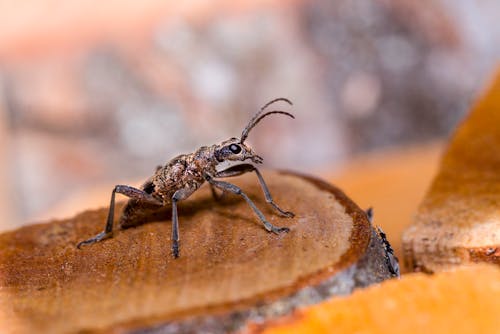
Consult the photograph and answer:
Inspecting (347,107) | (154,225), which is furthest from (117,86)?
(154,225)

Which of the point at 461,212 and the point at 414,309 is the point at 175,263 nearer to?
the point at 414,309

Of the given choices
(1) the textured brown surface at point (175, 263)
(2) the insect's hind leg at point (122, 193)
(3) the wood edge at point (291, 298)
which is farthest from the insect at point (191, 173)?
(3) the wood edge at point (291, 298)

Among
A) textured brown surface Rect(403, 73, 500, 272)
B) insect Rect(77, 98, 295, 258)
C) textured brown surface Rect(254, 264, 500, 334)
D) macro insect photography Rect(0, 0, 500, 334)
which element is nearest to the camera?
textured brown surface Rect(254, 264, 500, 334)

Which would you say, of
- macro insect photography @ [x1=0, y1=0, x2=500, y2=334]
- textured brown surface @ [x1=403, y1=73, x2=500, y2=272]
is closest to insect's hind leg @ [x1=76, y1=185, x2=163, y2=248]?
textured brown surface @ [x1=403, y1=73, x2=500, y2=272]

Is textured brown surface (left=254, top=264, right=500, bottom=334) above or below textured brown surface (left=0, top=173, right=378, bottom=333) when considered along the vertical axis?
below

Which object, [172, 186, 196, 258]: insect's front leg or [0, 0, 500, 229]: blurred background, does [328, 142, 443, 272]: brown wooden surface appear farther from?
[172, 186, 196, 258]: insect's front leg

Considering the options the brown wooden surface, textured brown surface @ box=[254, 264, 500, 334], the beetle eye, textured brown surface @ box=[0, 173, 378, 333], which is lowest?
textured brown surface @ box=[254, 264, 500, 334]

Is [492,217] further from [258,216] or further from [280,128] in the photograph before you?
[280,128]
